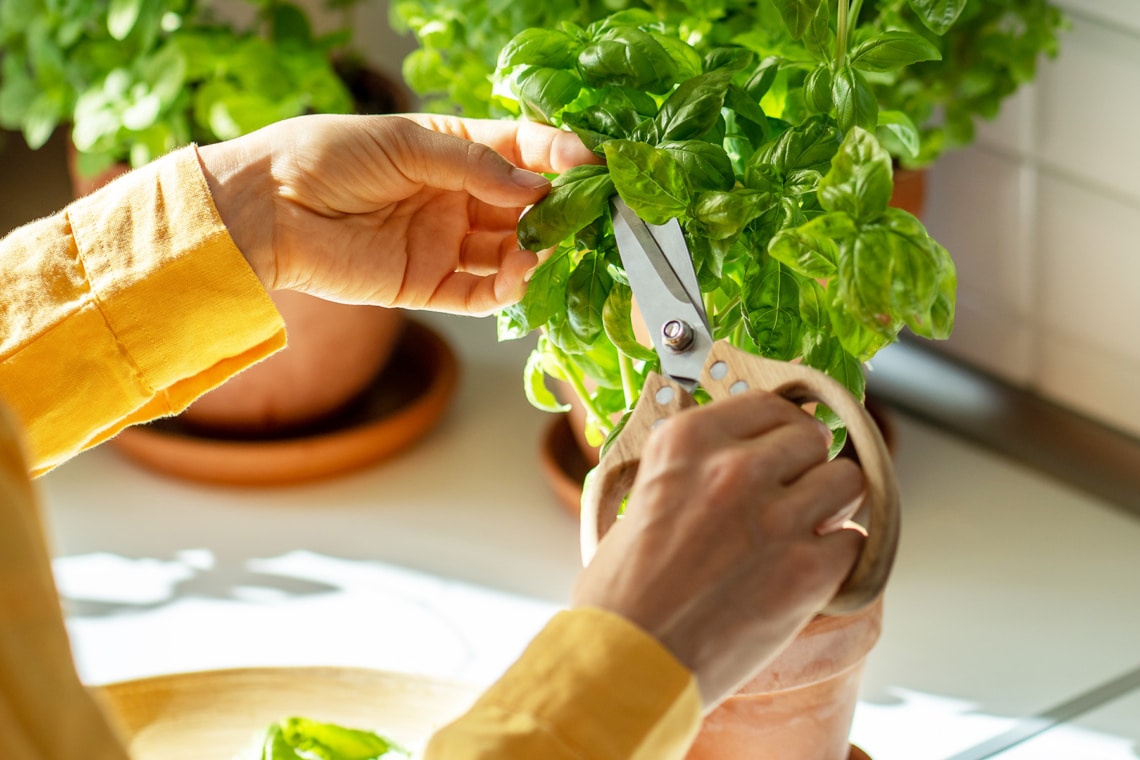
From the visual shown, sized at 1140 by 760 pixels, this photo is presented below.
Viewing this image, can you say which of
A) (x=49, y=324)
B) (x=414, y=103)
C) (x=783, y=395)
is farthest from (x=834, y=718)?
(x=414, y=103)

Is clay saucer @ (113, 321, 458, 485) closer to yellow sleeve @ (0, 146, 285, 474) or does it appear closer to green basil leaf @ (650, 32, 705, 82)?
yellow sleeve @ (0, 146, 285, 474)

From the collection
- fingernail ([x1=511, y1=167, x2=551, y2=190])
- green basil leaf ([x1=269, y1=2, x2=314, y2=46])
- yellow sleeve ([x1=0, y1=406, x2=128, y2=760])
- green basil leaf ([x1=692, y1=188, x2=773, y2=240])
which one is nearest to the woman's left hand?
fingernail ([x1=511, y1=167, x2=551, y2=190])

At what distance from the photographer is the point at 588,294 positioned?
657 millimetres

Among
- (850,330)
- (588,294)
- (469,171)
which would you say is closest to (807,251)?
(850,330)

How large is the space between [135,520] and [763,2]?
0.69 metres

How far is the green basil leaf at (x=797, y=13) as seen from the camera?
628mm

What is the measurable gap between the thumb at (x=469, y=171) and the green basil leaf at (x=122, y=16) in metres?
0.48

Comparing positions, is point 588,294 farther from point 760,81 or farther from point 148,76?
point 148,76

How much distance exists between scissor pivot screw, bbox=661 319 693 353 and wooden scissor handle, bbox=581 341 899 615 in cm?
4

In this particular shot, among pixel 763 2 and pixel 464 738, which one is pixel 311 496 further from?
pixel 464 738

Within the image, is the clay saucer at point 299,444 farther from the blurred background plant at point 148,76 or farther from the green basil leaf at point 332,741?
the green basil leaf at point 332,741

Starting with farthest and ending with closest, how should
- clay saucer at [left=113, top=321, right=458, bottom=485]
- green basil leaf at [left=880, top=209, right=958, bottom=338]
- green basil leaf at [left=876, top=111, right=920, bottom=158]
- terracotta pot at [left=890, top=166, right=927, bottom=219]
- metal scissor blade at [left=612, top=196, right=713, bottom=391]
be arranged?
clay saucer at [left=113, top=321, right=458, bottom=485] → terracotta pot at [left=890, top=166, right=927, bottom=219] → green basil leaf at [left=876, top=111, right=920, bottom=158] → metal scissor blade at [left=612, top=196, right=713, bottom=391] → green basil leaf at [left=880, top=209, right=958, bottom=338]

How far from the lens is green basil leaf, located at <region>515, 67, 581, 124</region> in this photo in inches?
26.5

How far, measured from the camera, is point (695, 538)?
49 cm
